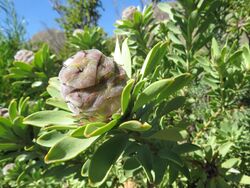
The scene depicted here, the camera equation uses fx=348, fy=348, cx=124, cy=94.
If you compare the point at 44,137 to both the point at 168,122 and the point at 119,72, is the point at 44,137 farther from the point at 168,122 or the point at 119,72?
the point at 168,122

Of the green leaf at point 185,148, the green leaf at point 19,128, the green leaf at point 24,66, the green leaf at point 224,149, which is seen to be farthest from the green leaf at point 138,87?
the green leaf at point 24,66

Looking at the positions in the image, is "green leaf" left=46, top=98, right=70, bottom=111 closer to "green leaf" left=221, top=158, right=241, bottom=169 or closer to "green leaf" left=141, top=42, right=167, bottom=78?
"green leaf" left=141, top=42, right=167, bottom=78

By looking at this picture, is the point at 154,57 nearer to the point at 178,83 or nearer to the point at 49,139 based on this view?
the point at 178,83

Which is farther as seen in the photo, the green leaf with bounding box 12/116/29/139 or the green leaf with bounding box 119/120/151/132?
the green leaf with bounding box 12/116/29/139

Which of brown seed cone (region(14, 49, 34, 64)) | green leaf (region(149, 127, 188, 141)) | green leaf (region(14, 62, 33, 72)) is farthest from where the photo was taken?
brown seed cone (region(14, 49, 34, 64))

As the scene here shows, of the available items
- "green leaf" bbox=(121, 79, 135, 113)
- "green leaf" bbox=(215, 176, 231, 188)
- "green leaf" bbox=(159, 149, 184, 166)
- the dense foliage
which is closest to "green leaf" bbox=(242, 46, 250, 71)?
the dense foliage

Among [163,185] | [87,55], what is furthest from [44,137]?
[163,185]

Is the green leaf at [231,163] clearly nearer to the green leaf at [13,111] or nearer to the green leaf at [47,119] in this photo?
the green leaf at [47,119]
